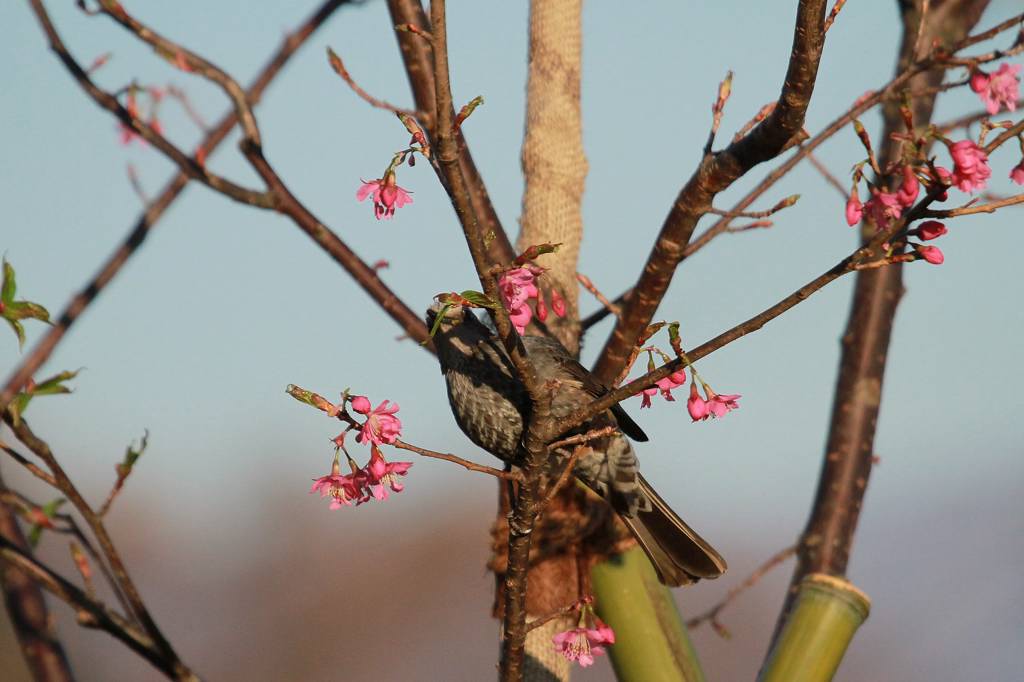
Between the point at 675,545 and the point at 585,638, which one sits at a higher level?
the point at 675,545

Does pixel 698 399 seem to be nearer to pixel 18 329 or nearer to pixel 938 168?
pixel 938 168

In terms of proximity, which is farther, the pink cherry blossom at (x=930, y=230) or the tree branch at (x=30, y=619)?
the pink cherry blossom at (x=930, y=230)

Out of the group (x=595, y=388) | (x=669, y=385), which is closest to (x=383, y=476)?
(x=669, y=385)

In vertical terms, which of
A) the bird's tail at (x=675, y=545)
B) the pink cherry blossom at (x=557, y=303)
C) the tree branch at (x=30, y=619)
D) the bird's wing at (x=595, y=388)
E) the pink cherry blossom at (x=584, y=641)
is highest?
the pink cherry blossom at (x=557, y=303)

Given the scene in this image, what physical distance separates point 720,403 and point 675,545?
3.88 ft

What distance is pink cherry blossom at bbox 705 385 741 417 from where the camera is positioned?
2.66 metres

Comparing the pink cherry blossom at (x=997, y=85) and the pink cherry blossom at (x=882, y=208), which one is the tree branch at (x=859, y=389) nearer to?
the pink cherry blossom at (x=882, y=208)

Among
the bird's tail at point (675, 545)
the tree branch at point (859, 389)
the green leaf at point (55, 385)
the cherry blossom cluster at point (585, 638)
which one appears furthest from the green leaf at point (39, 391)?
the tree branch at point (859, 389)

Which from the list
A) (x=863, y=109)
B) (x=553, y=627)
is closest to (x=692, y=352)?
(x=863, y=109)

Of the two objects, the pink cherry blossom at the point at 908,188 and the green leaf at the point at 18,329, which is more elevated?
the pink cherry blossom at the point at 908,188

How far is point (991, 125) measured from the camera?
7.14 ft

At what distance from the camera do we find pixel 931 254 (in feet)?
6.82

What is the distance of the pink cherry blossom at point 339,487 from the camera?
2.58 metres

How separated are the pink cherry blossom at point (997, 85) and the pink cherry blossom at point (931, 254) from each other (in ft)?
1.27
